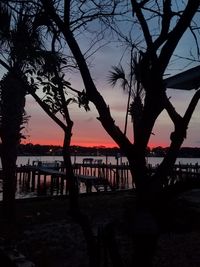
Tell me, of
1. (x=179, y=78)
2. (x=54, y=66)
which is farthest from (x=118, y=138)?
(x=179, y=78)

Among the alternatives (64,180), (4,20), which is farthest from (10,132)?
(64,180)

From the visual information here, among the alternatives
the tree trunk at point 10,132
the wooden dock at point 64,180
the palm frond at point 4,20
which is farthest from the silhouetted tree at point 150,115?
the wooden dock at point 64,180

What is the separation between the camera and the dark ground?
289 inches

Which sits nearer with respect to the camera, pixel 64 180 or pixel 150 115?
pixel 150 115

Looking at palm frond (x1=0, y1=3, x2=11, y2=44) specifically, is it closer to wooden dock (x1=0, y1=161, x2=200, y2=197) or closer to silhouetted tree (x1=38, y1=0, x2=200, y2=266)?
silhouetted tree (x1=38, y1=0, x2=200, y2=266)

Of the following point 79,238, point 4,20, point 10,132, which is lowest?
point 79,238

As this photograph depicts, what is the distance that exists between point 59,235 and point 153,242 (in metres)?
6.22

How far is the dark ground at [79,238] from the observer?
24.1ft

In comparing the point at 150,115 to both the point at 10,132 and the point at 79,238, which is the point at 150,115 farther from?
the point at 10,132

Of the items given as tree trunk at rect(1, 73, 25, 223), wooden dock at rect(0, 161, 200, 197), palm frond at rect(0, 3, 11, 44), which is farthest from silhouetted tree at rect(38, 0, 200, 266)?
wooden dock at rect(0, 161, 200, 197)

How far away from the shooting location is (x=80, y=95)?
4773 millimetres

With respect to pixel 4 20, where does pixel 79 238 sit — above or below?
below

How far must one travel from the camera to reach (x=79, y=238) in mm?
9234

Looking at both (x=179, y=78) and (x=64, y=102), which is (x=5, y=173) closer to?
(x=179, y=78)
